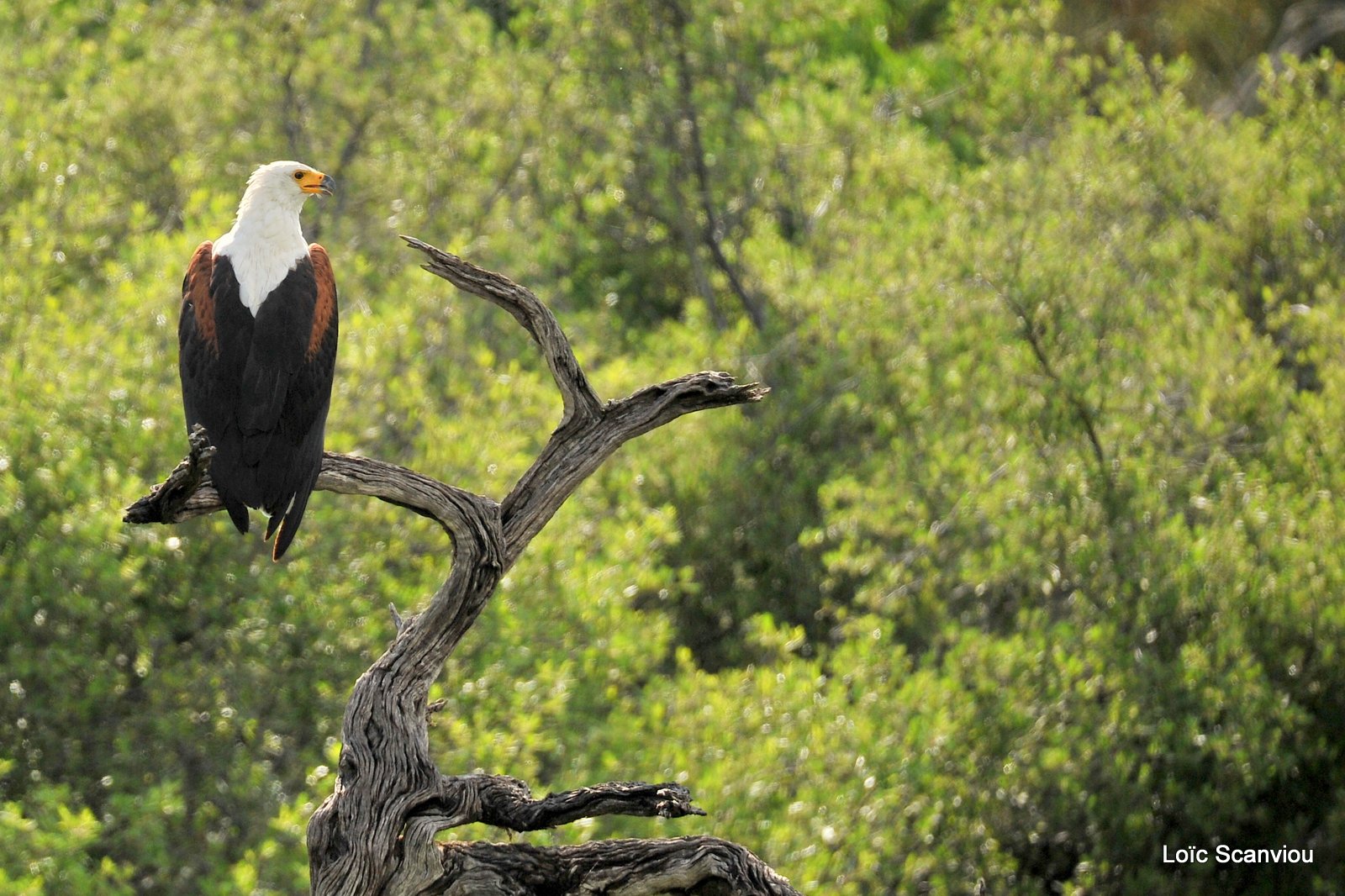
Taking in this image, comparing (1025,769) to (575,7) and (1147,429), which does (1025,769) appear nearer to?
(1147,429)

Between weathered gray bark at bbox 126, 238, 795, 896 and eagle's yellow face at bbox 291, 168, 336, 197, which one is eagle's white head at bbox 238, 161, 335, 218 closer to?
eagle's yellow face at bbox 291, 168, 336, 197

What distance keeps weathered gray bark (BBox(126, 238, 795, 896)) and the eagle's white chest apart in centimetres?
110

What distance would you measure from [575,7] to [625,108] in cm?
121

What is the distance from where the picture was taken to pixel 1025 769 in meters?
11.3

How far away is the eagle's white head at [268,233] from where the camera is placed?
6.57m

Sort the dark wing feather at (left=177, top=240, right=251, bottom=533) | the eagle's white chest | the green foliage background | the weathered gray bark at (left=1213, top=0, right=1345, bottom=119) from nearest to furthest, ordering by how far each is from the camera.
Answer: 1. the dark wing feather at (left=177, top=240, right=251, bottom=533)
2. the eagle's white chest
3. the green foliage background
4. the weathered gray bark at (left=1213, top=0, right=1345, bottom=119)

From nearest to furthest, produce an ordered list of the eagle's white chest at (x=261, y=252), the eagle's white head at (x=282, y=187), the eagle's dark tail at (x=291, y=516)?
the eagle's dark tail at (x=291, y=516)
the eagle's white chest at (x=261, y=252)
the eagle's white head at (x=282, y=187)

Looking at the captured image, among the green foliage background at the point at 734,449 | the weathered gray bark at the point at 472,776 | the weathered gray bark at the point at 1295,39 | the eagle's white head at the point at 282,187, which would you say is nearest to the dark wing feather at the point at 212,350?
the eagle's white head at the point at 282,187

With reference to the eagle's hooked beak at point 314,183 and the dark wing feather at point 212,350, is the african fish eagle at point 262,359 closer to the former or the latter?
the dark wing feather at point 212,350

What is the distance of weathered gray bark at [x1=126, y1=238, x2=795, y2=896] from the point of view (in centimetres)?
524

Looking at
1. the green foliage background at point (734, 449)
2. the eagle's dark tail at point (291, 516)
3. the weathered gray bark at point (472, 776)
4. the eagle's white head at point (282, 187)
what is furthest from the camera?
the green foliage background at point (734, 449)

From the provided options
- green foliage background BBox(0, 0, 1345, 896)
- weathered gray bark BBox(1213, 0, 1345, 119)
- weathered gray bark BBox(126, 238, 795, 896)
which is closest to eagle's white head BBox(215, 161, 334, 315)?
weathered gray bark BBox(126, 238, 795, 896)

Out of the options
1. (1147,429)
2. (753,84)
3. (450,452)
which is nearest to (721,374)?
(450,452)

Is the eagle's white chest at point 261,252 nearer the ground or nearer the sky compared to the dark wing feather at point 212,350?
nearer the sky
